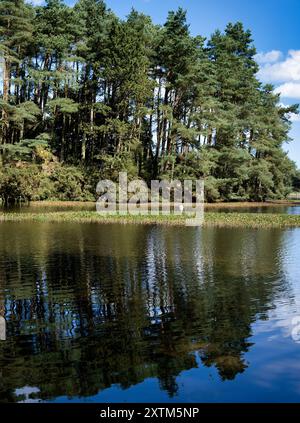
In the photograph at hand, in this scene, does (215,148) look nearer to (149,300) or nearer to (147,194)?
(147,194)

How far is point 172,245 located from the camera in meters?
23.3

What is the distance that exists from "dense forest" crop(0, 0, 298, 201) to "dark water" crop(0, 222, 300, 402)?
3304 cm

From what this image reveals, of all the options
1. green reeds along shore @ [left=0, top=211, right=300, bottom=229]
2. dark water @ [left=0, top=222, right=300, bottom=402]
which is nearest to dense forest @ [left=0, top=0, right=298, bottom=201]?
green reeds along shore @ [left=0, top=211, right=300, bottom=229]

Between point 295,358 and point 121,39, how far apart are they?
50433 mm

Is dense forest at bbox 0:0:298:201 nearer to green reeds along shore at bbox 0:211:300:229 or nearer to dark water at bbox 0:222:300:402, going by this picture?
green reeds along shore at bbox 0:211:300:229

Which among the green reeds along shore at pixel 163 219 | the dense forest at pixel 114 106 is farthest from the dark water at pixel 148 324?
the dense forest at pixel 114 106

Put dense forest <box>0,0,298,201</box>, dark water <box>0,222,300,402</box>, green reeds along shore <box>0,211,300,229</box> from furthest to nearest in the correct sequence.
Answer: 1. dense forest <box>0,0,298,201</box>
2. green reeds along shore <box>0,211,300,229</box>
3. dark water <box>0,222,300,402</box>

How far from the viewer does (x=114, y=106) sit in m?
59.6

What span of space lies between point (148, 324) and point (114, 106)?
5154cm

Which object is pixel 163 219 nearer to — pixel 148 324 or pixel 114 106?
pixel 148 324

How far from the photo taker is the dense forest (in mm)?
54156

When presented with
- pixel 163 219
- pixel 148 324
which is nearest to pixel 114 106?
pixel 163 219

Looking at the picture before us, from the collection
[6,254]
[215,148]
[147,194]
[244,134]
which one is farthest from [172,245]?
[244,134]

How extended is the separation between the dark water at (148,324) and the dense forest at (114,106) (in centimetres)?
3304
